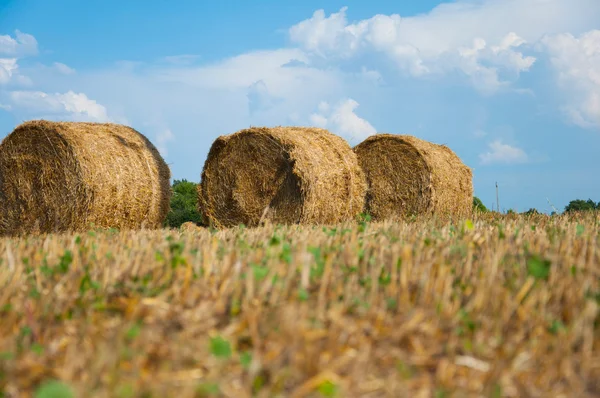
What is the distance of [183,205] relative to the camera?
1656 cm

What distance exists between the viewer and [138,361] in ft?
7.70

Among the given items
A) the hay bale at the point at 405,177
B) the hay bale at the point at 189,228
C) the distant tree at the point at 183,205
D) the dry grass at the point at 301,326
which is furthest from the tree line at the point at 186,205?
the dry grass at the point at 301,326

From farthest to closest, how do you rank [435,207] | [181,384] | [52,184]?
[435,207], [52,184], [181,384]

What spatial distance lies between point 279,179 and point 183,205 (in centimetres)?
673

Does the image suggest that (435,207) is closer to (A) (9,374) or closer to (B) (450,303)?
(B) (450,303)

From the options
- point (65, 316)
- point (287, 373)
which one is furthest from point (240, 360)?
point (65, 316)

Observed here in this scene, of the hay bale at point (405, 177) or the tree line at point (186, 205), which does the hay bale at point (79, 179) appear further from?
the hay bale at point (405, 177)

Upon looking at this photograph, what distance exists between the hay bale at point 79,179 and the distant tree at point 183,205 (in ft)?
11.8

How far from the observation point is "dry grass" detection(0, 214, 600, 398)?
2.32 metres

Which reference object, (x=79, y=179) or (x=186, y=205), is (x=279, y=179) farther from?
(x=186, y=205)

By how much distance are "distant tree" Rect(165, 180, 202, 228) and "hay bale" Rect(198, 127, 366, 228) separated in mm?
3453

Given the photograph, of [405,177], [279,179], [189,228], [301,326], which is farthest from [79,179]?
[301,326]

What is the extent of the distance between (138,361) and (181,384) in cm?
19

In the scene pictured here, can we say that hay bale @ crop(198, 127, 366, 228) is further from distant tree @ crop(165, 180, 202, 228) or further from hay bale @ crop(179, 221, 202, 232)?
distant tree @ crop(165, 180, 202, 228)
